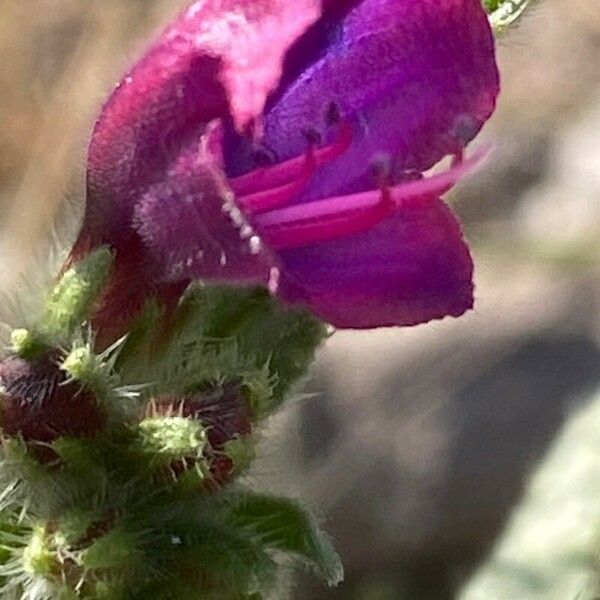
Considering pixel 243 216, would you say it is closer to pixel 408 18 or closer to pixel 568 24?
pixel 408 18

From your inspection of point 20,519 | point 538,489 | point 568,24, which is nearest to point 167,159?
point 20,519

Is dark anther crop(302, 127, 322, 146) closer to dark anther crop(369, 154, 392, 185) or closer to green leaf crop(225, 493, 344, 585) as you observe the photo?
dark anther crop(369, 154, 392, 185)

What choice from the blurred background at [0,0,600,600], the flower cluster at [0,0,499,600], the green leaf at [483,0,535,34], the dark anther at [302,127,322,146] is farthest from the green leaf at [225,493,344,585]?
the blurred background at [0,0,600,600]

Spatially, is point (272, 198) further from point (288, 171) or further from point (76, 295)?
point (76, 295)

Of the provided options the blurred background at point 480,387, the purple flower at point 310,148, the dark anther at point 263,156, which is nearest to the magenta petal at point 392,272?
the purple flower at point 310,148

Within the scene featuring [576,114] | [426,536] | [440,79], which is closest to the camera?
[440,79]

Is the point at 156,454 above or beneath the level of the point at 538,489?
above

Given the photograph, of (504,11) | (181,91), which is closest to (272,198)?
(181,91)
